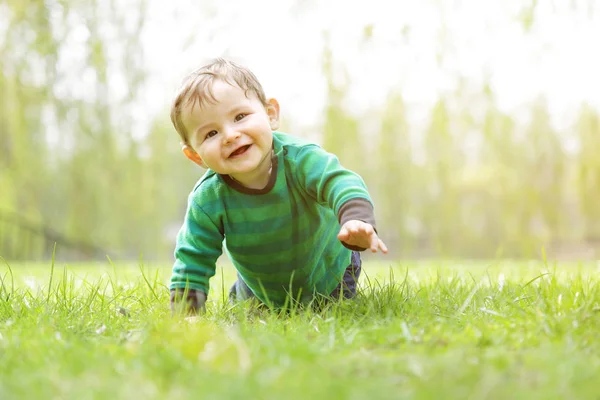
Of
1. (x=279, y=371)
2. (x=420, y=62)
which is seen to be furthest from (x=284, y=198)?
(x=420, y=62)

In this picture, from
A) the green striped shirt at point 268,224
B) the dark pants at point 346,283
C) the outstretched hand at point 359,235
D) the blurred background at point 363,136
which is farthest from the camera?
the blurred background at point 363,136

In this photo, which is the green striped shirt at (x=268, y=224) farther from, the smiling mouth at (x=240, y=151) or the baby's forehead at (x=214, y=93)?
the baby's forehead at (x=214, y=93)

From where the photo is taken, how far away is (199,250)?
1942mm

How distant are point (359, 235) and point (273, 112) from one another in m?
0.67

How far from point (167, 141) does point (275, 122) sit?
6.57 metres

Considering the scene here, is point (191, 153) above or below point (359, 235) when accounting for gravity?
above

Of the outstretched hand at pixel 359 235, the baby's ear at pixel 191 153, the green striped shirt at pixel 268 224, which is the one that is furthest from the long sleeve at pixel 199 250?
the outstretched hand at pixel 359 235

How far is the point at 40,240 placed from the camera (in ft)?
25.3

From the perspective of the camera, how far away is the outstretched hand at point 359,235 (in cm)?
147

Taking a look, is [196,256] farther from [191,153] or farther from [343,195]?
[343,195]

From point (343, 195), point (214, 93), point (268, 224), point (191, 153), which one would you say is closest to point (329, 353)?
point (343, 195)

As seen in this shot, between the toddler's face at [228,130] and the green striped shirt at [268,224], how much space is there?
4.5 inches

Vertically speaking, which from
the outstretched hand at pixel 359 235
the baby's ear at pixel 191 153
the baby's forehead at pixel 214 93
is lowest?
the outstretched hand at pixel 359 235

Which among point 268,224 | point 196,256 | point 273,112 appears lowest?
point 196,256
